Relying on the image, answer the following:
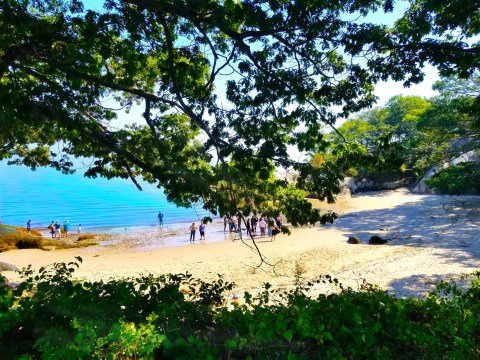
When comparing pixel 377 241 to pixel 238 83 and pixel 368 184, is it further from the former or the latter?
pixel 368 184

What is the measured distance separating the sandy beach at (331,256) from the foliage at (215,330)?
3733mm

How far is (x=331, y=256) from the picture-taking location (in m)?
15.9

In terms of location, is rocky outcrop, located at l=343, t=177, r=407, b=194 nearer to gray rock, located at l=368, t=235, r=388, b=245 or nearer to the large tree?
gray rock, located at l=368, t=235, r=388, b=245

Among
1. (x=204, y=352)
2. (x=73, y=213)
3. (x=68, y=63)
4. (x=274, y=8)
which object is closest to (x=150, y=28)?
(x=68, y=63)

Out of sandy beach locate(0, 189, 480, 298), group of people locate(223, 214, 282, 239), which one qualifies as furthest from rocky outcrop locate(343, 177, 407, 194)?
group of people locate(223, 214, 282, 239)

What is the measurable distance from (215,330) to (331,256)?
1339 cm

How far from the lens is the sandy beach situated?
11.8 m

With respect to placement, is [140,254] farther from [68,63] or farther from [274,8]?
[274,8]

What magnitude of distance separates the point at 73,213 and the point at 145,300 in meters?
42.9

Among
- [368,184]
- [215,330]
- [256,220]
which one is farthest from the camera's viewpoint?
[368,184]

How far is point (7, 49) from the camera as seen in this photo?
6.00 m

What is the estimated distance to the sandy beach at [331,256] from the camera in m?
11.8

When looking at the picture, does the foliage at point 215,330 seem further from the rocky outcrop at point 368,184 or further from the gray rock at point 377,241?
the rocky outcrop at point 368,184

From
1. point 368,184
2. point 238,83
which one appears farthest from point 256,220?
point 368,184
